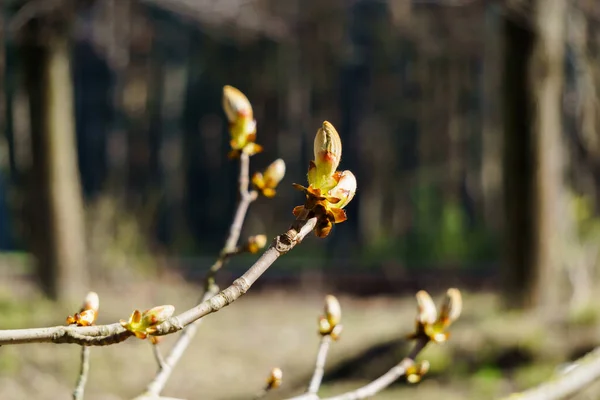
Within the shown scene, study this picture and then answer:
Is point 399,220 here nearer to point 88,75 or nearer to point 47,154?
point 88,75

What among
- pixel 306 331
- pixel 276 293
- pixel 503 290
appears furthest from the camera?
pixel 276 293

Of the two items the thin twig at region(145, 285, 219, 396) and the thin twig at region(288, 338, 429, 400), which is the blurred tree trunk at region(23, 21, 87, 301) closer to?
the thin twig at region(145, 285, 219, 396)

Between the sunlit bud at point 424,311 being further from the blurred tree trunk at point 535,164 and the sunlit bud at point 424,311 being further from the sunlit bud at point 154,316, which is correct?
the blurred tree trunk at point 535,164

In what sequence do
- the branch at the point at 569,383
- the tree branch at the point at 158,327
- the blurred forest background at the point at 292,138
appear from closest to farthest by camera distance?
the tree branch at the point at 158,327 → the branch at the point at 569,383 → the blurred forest background at the point at 292,138

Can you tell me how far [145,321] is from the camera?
0.76m

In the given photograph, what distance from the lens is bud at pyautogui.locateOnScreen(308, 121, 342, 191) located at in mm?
791

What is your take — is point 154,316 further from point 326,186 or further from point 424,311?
point 424,311

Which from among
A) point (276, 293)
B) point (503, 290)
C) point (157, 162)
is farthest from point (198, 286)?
point (503, 290)

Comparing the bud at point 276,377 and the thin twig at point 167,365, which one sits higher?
the thin twig at point 167,365

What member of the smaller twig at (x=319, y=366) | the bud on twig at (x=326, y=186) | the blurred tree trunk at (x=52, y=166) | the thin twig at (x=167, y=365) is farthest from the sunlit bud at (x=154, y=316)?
the blurred tree trunk at (x=52, y=166)

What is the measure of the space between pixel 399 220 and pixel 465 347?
7674 millimetres

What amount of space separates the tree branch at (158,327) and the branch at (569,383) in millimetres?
418

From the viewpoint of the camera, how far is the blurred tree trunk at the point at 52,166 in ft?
22.2

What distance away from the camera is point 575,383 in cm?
106
